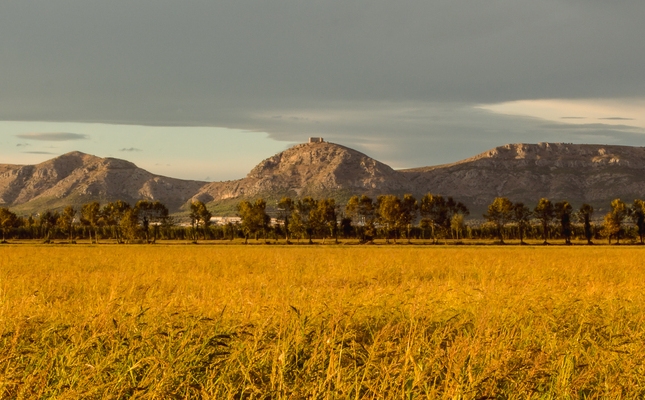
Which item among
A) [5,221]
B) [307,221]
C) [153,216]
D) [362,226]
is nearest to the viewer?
[307,221]

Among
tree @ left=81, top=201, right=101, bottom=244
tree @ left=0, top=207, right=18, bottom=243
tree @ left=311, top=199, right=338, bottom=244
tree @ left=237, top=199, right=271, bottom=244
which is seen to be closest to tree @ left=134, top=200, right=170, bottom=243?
tree @ left=81, top=201, right=101, bottom=244

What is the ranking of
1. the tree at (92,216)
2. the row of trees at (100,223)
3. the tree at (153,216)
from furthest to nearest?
the tree at (92,216) < the tree at (153,216) < the row of trees at (100,223)

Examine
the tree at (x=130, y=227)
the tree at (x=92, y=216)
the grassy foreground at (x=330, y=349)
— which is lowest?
the grassy foreground at (x=330, y=349)

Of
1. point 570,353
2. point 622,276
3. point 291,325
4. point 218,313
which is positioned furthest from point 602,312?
point 622,276

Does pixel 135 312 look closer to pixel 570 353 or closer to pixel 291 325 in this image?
pixel 291 325

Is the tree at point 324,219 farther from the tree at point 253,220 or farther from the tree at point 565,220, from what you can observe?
the tree at point 565,220

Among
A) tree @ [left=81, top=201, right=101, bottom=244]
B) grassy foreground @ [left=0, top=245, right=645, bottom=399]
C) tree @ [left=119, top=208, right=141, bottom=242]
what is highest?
tree @ [left=81, top=201, right=101, bottom=244]

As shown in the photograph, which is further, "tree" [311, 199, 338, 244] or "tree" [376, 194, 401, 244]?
"tree" [376, 194, 401, 244]

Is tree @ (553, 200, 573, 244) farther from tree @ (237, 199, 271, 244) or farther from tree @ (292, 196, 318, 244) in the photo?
tree @ (237, 199, 271, 244)

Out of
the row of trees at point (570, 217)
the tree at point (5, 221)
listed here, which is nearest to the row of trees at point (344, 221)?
the row of trees at point (570, 217)

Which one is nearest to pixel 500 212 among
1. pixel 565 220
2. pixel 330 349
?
pixel 565 220

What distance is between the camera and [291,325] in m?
8.74

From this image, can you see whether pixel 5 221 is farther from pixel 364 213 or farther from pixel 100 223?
pixel 364 213

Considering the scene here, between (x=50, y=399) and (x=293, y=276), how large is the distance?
1553 cm
